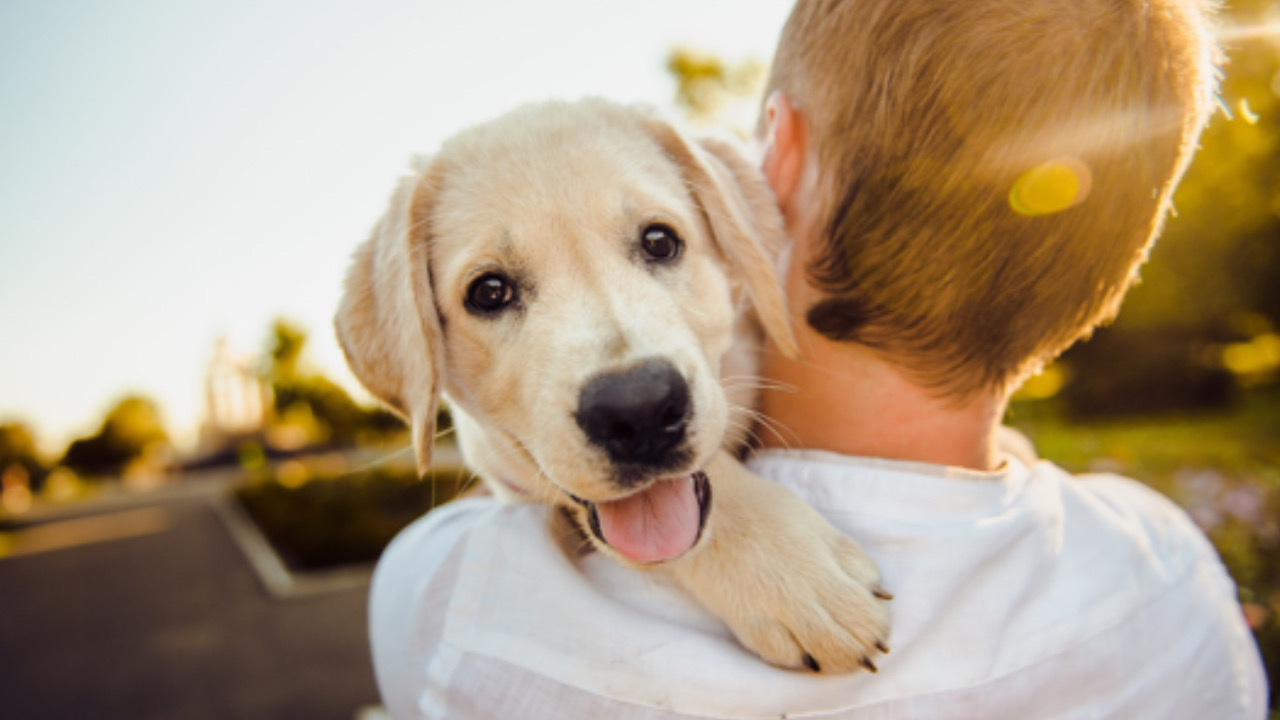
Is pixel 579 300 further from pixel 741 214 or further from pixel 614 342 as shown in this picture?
pixel 741 214

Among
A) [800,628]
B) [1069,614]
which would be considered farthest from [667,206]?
[1069,614]

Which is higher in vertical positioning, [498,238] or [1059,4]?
[1059,4]

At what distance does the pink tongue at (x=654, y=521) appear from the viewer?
202 centimetres

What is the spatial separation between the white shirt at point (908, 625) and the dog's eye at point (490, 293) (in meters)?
0.75

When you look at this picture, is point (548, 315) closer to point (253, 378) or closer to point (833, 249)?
point (833, 249)

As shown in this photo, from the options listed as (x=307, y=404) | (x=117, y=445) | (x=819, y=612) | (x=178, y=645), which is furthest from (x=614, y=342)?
(x=117, y=445)

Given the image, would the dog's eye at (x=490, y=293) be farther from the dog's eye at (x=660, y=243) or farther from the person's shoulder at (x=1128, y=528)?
the person's shoulder at (x=1128, y=528)

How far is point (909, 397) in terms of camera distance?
86.4 inches

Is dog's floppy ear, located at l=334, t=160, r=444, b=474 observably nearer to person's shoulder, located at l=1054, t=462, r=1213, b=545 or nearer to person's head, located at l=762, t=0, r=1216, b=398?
person's head, located at l=762, t=0, r=1216, b=398

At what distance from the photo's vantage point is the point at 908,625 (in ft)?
5.91

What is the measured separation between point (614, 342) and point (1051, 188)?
1.12 m

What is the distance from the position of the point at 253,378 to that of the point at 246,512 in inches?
861

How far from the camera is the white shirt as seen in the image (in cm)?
174

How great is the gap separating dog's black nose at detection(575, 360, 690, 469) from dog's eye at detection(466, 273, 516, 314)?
2.11ft
